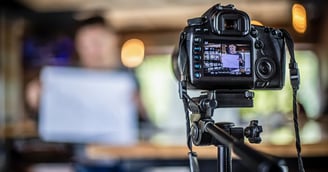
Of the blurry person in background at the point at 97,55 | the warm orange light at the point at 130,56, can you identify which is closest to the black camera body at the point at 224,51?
the blurry person in background at the point at 97,55

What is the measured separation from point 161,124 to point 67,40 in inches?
73.4

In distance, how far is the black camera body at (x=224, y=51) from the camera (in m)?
0.62

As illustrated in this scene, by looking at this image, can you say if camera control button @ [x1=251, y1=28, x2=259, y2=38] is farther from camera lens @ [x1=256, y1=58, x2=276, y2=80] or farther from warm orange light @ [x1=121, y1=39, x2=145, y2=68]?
warm orange light @ [x1=121, y1=39, x2=145, y2=68]

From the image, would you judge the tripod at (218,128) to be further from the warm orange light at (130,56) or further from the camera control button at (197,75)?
the warm orange light at (130,56)

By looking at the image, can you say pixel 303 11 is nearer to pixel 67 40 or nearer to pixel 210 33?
pixel 210 33

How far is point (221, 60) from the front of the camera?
2.03ft

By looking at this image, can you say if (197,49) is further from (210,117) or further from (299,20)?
(299,20)

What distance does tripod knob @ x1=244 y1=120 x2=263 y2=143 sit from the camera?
620 mm

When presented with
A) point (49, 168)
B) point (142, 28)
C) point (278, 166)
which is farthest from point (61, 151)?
point (278, 166)

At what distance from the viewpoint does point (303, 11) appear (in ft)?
2.59

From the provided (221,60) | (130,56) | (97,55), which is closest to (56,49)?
(130,56)

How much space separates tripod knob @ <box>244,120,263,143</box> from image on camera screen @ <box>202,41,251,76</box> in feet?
0.22

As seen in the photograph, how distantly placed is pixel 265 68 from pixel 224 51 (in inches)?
2.9

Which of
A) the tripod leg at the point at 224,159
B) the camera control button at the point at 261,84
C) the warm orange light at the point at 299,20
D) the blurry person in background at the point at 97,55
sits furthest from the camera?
the blurry person in background at the point at 97,55
